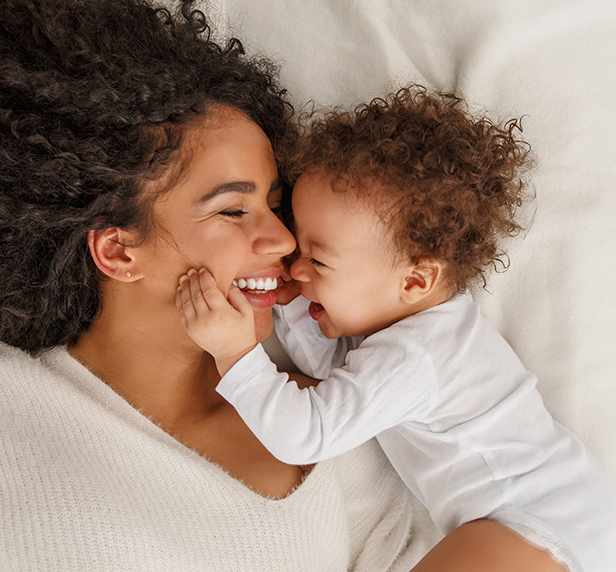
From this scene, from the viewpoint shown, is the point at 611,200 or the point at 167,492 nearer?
the point at 167,492

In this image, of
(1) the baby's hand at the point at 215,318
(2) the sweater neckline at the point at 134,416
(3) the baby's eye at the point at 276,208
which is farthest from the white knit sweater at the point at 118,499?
(3) the baby's eye at the point at 276,208

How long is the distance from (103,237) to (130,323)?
0.99 ft

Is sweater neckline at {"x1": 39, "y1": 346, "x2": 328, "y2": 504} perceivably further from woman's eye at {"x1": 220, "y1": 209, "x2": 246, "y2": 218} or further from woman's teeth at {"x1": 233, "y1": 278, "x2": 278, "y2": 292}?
woman's eye at {"x1": 220, "y1": 209, "x2": 246, "y2": 218}

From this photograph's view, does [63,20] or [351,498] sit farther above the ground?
[63,20]

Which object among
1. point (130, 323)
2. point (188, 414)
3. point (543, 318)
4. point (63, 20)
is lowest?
point (188, 414)

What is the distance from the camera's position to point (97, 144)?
1.47 m

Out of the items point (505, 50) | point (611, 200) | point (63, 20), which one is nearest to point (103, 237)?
point (63, 20)

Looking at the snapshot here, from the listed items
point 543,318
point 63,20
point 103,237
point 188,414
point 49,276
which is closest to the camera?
point 63,20

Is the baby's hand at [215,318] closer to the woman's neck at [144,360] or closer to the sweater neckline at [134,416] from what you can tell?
the woman's neck at [144,360]

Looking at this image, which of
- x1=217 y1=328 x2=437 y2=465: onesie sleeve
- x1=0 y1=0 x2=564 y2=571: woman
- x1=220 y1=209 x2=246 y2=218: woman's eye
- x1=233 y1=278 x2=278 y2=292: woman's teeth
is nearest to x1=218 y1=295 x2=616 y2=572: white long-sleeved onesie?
x1=217 y1=328 x2=437 y2=465: onesie sleeve

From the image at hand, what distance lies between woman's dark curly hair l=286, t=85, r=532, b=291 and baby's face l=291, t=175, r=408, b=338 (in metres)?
0.04

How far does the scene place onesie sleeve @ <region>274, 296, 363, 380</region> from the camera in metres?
1.96

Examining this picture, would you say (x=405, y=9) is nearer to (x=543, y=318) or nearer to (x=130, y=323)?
(x=543, y=318)

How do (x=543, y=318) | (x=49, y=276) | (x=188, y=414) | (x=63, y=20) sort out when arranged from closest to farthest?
(x=63, y=20)
(x=49, y=276)
(x=188, y=414)
(x=543, y=318)
